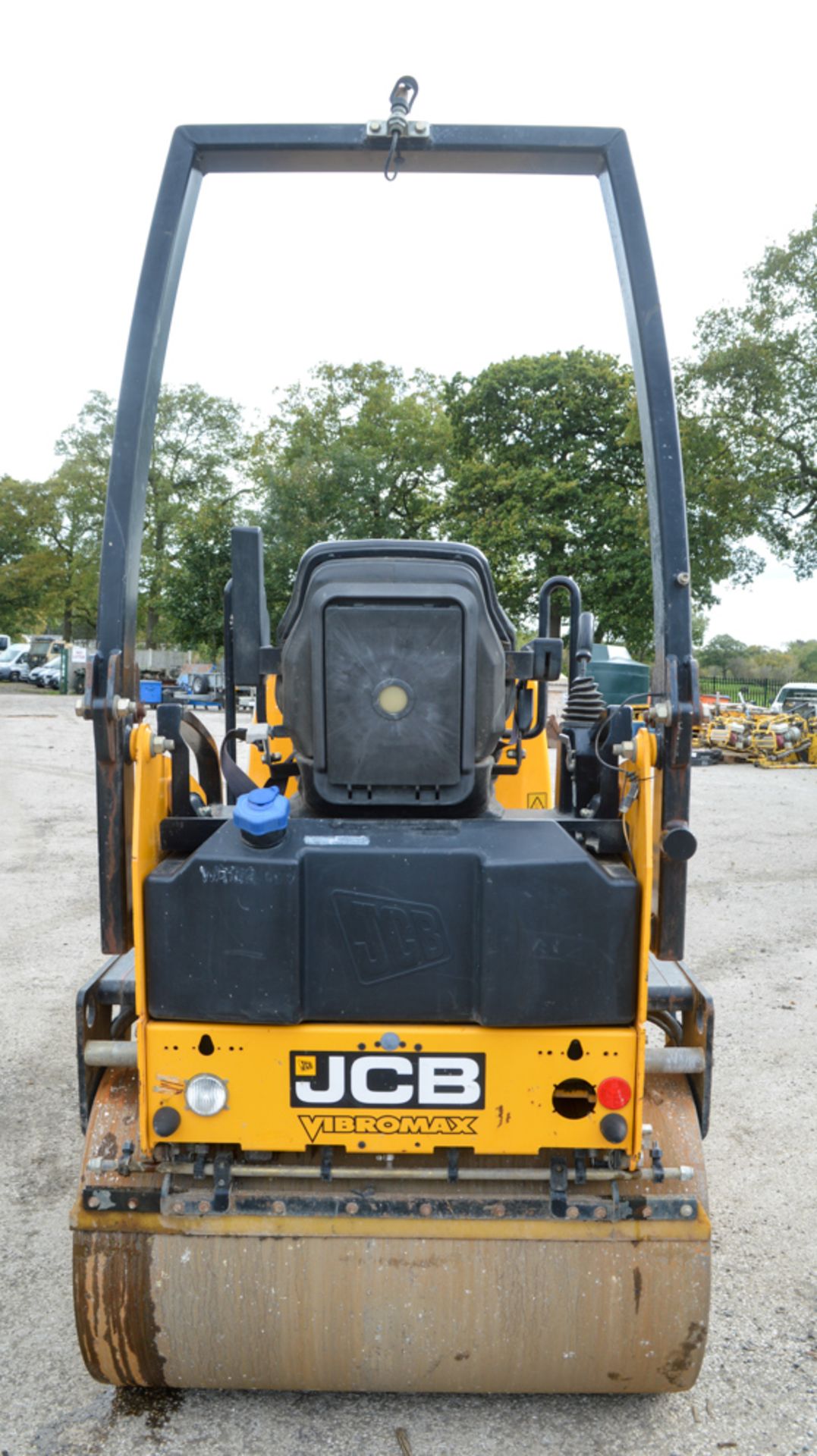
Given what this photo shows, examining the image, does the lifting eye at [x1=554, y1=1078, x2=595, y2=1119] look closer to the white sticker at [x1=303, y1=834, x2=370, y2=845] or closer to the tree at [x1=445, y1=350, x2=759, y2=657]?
the white sticker at [x1=303, y1=834, x2=370, y2=845]

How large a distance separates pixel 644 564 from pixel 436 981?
1041 inches

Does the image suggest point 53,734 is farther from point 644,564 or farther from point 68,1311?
point 68,1311

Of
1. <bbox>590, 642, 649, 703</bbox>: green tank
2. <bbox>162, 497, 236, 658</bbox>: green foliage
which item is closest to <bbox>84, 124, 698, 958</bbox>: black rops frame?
<bbox>590, 642, 649, 703</bbox>: green tank

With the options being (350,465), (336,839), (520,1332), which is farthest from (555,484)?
(520,1332)

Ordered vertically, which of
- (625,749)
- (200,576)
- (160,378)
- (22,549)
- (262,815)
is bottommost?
(262,815)

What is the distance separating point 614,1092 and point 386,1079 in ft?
1.71

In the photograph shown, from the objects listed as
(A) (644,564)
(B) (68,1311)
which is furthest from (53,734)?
(B) (68,1311)

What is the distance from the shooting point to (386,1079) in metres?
2.62

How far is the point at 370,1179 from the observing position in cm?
271

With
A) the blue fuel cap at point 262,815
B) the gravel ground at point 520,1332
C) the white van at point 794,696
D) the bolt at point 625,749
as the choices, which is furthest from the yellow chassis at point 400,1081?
the white van at point 794,696

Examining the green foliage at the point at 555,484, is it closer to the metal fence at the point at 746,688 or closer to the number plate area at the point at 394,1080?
the metal fence at the point at 746,688

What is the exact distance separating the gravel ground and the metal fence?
104 ft

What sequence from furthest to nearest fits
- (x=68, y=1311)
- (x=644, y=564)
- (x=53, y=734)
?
1. (x=644, y=564)
2. (x=53, y=734)
3. (x=68, y=1311)

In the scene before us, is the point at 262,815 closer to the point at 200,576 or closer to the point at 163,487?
the point at 200,576
